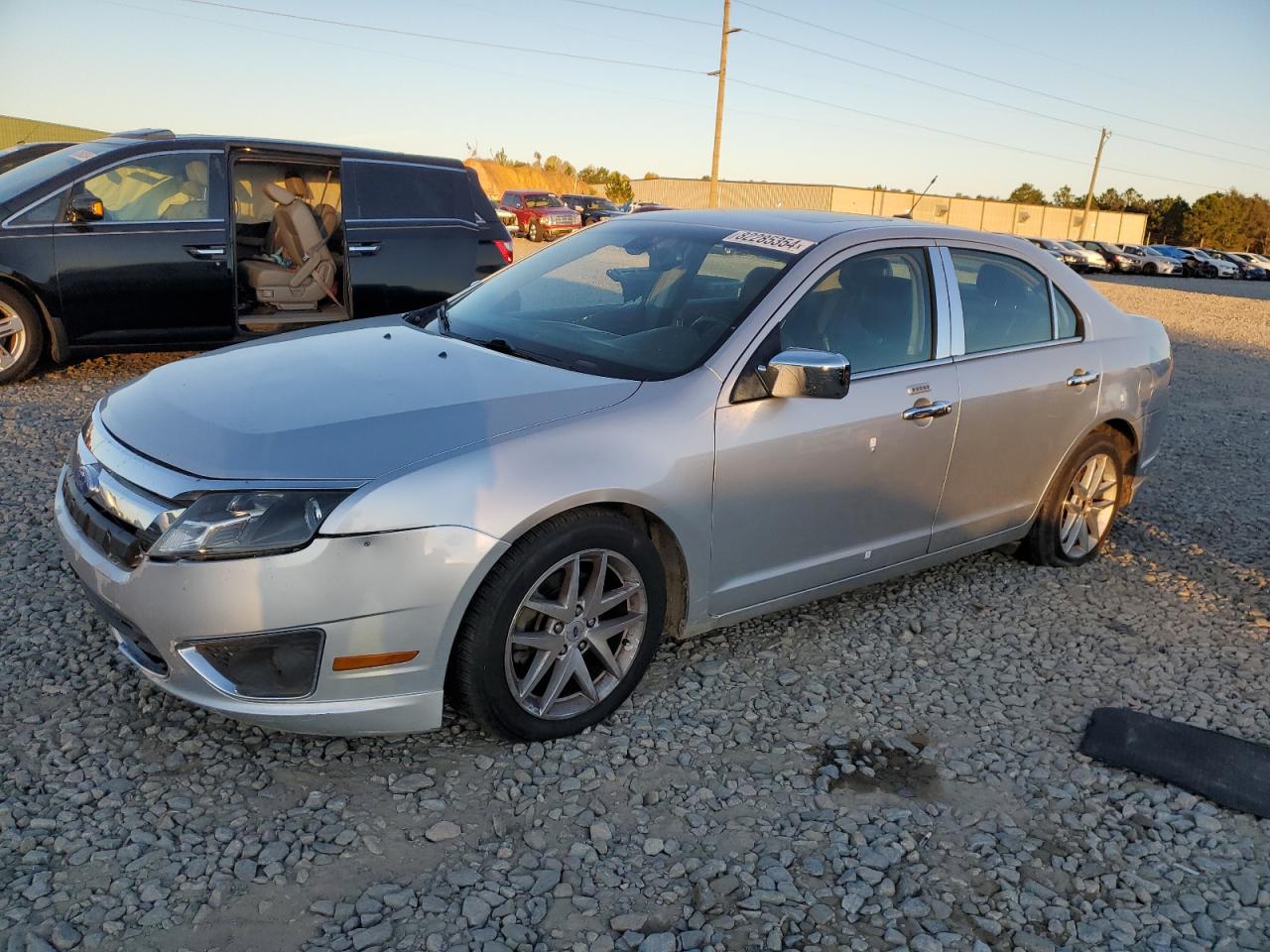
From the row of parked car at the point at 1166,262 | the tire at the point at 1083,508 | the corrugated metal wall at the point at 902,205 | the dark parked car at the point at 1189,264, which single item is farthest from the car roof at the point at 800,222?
the dark parked car at the point at 1189,264

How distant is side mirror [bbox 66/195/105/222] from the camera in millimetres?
6992

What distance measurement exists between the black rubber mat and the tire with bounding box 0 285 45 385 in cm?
718

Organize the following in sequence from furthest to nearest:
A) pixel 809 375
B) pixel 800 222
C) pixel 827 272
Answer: pixel 800 222 < pixel 827 272 < pixel 809 375

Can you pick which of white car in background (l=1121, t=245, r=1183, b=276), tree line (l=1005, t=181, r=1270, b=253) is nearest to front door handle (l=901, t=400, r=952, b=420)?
white car in background (l=1121, t=245, r=1183, b=276)

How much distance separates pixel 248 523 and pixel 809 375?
5.94 feet

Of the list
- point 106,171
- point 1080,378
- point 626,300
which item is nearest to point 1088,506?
point 1080,378

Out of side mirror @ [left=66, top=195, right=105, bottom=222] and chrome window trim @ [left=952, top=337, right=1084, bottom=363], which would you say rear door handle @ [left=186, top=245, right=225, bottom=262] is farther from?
chrome window trim @ [left=952, top=337, right=1084, bottom=363]

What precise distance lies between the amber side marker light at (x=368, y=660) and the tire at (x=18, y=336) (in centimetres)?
577

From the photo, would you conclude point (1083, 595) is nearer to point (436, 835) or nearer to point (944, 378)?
point (944, 378)

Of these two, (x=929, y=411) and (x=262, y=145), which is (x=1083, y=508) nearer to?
(x=929, y=411)

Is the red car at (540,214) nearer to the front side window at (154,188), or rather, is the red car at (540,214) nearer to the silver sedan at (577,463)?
the front side window at (154,188)

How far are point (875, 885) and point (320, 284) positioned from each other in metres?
7.23

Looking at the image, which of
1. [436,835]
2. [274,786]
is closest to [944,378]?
[436,835]

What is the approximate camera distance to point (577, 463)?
9.88 ft
